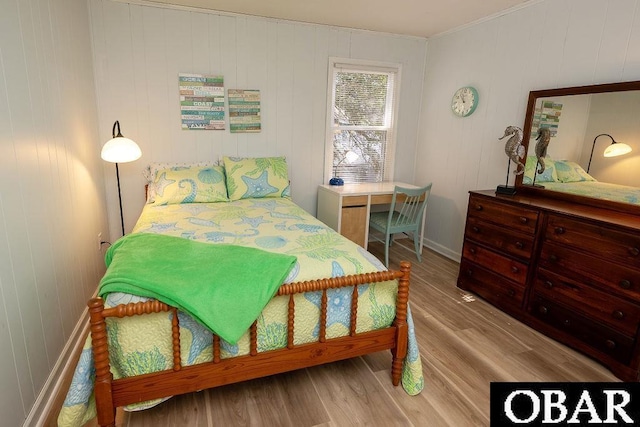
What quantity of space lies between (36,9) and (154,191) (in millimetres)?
1466

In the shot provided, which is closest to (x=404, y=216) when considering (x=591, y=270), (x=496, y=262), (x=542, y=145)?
(x=496, y=262)

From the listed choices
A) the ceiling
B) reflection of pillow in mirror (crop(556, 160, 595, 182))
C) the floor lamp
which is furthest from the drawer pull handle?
the floor lamp

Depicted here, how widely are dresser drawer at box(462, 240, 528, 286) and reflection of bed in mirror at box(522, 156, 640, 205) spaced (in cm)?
62

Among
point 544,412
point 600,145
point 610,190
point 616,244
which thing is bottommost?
point 544,412

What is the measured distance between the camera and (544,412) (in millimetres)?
1735

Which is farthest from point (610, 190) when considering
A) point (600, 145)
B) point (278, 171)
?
point (278, 171)

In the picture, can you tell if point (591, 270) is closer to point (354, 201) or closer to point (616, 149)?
point (616, 149)

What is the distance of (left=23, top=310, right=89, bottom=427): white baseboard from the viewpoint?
1525 mm

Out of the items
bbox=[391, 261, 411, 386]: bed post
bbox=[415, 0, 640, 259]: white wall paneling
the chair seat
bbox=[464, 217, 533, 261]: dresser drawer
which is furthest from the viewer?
the chair seat

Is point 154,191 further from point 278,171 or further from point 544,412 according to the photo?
point 544,412

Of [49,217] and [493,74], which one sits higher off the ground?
[493,74]

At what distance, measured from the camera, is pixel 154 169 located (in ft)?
10.3

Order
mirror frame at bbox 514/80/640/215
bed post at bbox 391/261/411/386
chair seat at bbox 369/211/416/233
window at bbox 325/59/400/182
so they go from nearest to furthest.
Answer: bed post at bbox 391/261/411/386, mirror frame at bbox 514/80/640/215, chair seat at bbox 369/211/416/233, window at bbox 325/59/400/182

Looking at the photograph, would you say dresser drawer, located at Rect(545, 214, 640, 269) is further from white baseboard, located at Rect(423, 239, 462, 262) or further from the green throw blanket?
the green throw blanket
